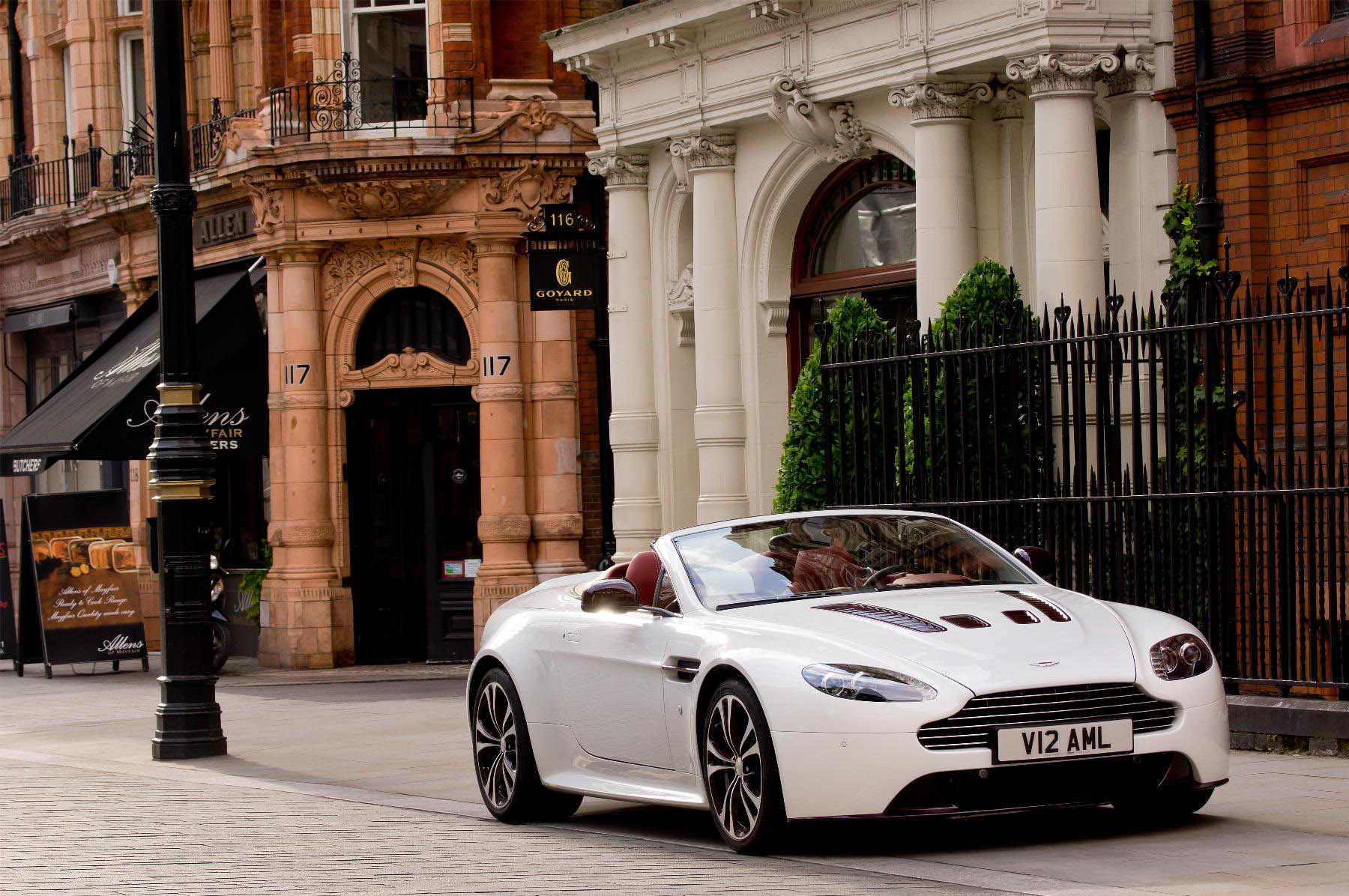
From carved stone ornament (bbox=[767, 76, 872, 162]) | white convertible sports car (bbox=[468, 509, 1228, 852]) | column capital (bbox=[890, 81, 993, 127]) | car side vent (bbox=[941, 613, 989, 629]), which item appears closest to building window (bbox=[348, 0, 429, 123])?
carved stone ornament (bbox=[767, 76, 872, 162])

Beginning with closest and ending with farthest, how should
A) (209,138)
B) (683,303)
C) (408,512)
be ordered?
(683,303), (408,512), (209,138)

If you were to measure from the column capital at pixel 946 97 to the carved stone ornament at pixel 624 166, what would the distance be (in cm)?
465

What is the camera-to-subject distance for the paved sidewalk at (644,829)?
26.3 feet

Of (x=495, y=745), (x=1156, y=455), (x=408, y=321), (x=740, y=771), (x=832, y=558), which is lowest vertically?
(x=495, y=745)

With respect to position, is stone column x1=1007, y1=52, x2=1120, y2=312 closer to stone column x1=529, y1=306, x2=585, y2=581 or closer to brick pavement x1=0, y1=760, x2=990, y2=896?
brick pavement x1=0, y1=760, x2=990, y2=896

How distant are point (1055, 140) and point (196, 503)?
22.2 ft

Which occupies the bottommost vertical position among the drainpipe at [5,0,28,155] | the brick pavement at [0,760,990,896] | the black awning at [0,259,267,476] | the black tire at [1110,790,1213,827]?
the brick pavement at [0,760,990,896]

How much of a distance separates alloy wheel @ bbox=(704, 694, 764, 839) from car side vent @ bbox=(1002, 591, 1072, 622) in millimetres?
1295

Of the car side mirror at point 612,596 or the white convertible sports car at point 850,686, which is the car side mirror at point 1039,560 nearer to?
the white convertible sports car at point 850,686

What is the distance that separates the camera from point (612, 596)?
9.70 m

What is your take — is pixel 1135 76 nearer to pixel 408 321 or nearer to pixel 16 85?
pixel 408 321

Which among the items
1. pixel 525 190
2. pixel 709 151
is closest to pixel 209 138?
pixel 525 190

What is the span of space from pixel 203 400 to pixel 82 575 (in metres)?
2.53

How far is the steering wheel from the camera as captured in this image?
9.68 meters
